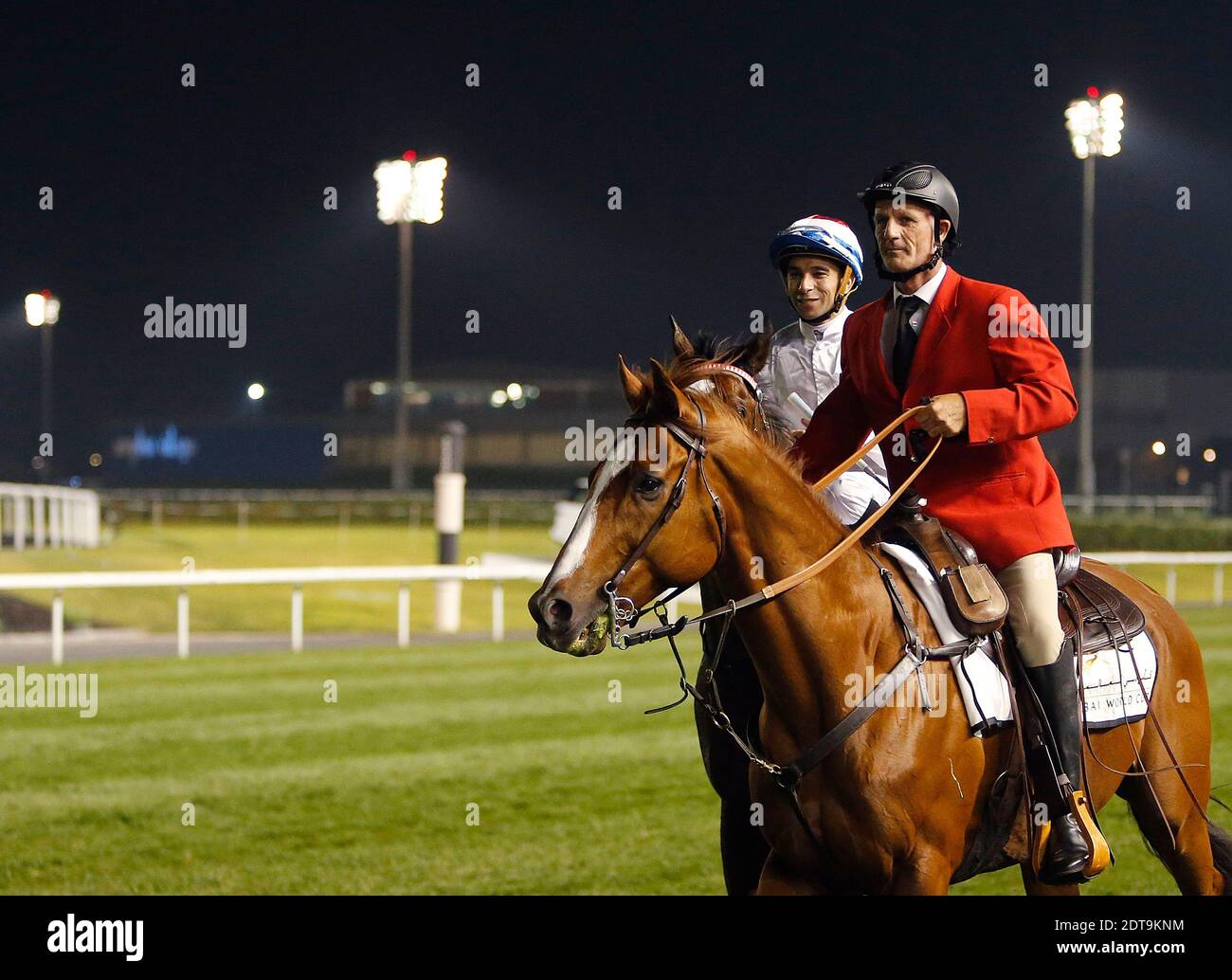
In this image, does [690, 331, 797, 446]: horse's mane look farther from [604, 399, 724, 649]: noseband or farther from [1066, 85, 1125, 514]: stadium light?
[1066, 85, 1125, 514]: stadium light

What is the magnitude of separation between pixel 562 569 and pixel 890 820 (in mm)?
867

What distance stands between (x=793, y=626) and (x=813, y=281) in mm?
999

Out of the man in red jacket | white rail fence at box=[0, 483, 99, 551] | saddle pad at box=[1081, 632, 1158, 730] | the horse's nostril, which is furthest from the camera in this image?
white rail fence at box=[0, 483, 99, 551]

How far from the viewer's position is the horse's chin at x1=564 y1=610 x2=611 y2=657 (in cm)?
251

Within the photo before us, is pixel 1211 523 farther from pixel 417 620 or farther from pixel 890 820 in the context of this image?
pixel 890 820

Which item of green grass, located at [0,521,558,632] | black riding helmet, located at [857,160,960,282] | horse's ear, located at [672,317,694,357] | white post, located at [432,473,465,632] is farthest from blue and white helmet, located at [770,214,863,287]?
green grass, located at [0,521,558,632]

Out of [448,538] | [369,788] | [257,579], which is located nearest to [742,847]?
[369,788]

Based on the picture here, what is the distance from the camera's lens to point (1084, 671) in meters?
3.24

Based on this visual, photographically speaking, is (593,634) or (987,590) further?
(987,590)

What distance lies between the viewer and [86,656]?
1112 centimetres

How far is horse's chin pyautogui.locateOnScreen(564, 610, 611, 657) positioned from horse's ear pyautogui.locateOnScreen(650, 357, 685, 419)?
1.38ft

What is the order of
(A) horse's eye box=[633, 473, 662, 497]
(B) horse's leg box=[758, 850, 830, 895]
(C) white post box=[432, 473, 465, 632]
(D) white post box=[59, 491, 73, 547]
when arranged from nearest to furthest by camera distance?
(A) horse's eye box=[633, 473, 662, 497] < (B) horse's leg box=[758, 850, 830, 895] < (C) white post box=[432, 473, 465, 632] < (D) white post box=[59, 491, 73, 547]

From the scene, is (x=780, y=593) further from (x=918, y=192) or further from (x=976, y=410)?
(x=918, y=192)

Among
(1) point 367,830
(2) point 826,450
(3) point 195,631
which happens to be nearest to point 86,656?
(3) point 195,631
